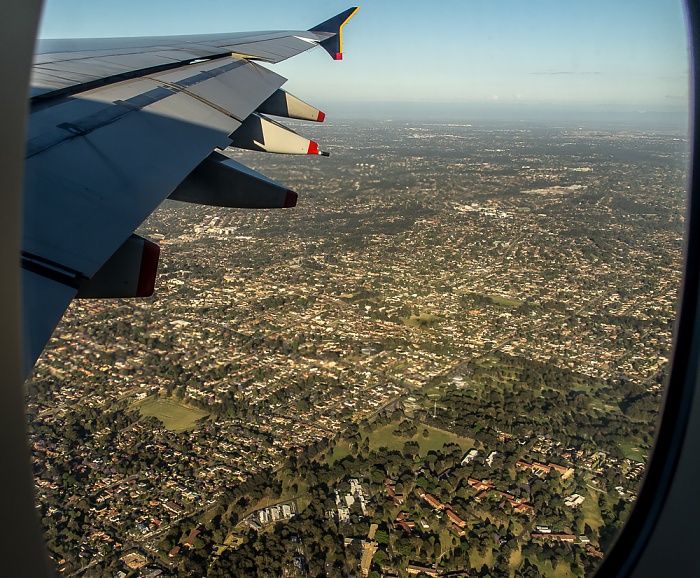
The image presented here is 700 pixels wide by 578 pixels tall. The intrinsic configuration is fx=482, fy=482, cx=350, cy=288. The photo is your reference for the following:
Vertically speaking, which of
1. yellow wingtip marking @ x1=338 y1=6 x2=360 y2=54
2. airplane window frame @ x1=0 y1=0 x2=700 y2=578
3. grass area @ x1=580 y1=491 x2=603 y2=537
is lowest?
grass area @ x1=580 y1=491 x2=603 y2=537

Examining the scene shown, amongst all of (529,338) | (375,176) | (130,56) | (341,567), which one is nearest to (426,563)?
(341,567)

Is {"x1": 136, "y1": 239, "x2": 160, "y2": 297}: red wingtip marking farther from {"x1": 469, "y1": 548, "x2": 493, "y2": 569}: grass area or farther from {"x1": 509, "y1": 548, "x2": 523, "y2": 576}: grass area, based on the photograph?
{"x1": 509, "y1": 548, "x2": 523, "y2": 576}: grass area

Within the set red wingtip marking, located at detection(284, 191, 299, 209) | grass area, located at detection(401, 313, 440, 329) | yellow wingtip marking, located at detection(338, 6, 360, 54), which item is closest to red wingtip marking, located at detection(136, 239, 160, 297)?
red wingtip marking, located at detection(284, 191, 299, 209)

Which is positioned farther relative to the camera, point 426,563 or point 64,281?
point 426,563

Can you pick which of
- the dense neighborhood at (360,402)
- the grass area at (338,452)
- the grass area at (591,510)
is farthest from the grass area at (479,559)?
the grass area at (338,452)

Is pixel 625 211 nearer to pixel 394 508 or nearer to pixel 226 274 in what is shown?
pixel 226 274

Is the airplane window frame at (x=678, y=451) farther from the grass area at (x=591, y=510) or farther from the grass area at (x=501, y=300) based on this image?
the grass area at (x=501, y=300)

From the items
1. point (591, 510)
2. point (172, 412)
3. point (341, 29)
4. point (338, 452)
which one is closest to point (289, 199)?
point (591, 510)
